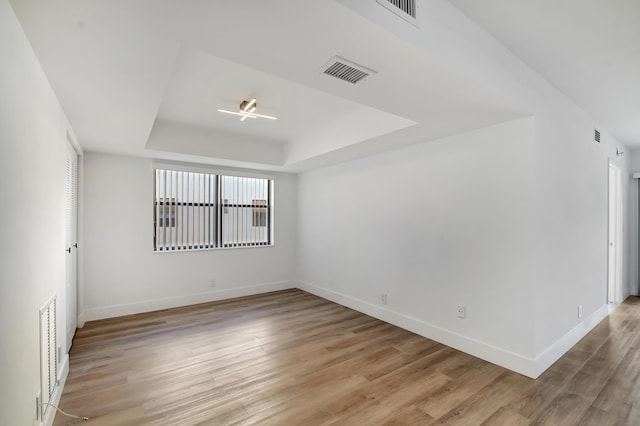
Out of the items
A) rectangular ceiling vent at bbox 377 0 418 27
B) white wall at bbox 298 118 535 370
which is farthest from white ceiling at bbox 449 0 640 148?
white wall at bbox 298 118 535 370

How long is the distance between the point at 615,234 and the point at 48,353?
23.2ft

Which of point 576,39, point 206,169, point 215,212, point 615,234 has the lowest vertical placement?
point 615,234

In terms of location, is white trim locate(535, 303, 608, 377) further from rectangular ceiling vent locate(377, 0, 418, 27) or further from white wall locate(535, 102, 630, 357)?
rectangular ceiling vent locate(377, 0, 418, 27)

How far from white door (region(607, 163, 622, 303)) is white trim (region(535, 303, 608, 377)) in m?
0.88

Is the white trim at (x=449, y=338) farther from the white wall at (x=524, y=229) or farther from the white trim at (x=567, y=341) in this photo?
the white trim at (x=567, y=341)

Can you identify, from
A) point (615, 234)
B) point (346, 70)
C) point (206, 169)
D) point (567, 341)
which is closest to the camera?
point (346, 70)

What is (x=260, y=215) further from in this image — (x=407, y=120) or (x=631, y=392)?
(x=631, y=392)

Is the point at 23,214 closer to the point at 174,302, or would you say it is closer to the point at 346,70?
the point at 346,70

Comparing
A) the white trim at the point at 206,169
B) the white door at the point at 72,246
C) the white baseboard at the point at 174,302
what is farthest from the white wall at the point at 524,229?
the white door at the point at 72,246

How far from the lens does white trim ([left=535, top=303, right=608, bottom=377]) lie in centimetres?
271

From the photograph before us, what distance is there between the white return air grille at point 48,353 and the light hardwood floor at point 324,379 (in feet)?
0.75

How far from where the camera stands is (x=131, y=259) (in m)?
4.39

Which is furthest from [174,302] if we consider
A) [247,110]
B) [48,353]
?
[247,110]

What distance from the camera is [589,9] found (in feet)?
6.09
